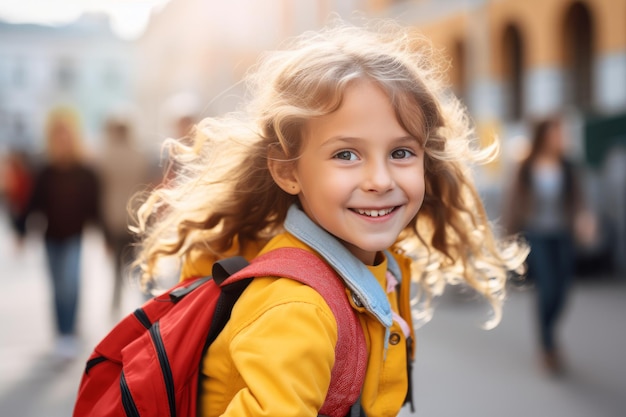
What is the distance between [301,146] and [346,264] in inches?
12.1

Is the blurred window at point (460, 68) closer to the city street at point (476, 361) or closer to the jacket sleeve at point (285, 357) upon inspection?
the city street at point (476, 361)

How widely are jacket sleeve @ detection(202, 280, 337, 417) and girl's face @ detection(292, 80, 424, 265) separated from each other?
0.29 meters

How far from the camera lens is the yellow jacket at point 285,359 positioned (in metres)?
1.59

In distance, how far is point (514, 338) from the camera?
22.3 feet

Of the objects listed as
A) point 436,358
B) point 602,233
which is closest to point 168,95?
point 602,233

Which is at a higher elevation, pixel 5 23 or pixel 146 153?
pixel 146 153

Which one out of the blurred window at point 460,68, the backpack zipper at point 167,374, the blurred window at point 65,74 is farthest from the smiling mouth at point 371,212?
the blurred window at point 65,74

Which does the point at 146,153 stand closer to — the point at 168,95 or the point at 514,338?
the point at 514,338

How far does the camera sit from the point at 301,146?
1996mm

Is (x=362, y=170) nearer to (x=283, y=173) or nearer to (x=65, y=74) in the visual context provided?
(x=283, y=173)

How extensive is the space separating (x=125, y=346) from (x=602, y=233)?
893 cm

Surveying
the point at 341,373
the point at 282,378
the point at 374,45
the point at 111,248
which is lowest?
the point at 111,248

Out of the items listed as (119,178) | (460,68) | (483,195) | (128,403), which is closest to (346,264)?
(128,403)

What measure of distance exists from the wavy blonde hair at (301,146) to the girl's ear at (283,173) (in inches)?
0.9
